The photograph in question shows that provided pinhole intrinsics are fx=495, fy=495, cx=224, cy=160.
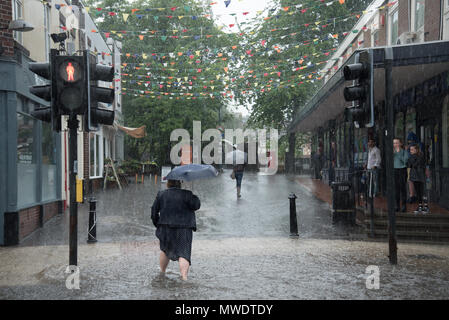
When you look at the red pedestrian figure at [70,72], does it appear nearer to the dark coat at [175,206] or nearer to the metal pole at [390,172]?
the dark coat at [175,206]

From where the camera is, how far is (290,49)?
30969 mm

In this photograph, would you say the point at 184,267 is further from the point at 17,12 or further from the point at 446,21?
the point at 446,21


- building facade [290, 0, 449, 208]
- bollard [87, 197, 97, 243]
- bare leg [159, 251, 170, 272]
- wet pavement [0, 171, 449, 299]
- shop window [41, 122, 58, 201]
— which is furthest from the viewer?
shop window [41, 122, 58, 201]

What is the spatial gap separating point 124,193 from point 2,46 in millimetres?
11015

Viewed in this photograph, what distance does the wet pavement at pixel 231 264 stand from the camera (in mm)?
6145

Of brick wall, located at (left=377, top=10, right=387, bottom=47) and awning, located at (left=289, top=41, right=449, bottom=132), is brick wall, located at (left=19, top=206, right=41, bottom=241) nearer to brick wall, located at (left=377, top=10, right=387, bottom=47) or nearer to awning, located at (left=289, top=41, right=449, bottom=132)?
awning, located at (left=289, top=41, right=449, bottom=132)

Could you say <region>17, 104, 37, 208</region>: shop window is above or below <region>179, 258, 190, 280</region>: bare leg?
above

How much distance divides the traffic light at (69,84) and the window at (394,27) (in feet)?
43.8

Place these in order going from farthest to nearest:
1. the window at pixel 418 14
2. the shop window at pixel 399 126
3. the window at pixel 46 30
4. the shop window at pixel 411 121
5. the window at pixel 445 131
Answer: the shop window at pixel 399 126
the window at pixel 418 14
the shop window at pixel 411 121
the window at pixel 46 30
the window at pixel 445 131

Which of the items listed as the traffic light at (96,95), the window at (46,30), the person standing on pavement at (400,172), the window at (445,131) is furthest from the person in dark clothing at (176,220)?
the window at (46,30)

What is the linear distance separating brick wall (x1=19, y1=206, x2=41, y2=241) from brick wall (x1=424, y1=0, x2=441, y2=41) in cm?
1129

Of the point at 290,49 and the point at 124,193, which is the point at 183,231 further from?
the point at 290,49

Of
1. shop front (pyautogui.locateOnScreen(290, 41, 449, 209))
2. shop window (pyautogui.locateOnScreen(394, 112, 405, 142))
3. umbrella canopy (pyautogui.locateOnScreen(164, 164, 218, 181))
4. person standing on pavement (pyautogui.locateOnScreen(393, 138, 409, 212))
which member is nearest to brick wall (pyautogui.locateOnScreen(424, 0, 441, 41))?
shop front (pyautogui.locateOnScreen(290, 41, 449, 209))

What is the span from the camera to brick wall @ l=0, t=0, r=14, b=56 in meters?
10.1
